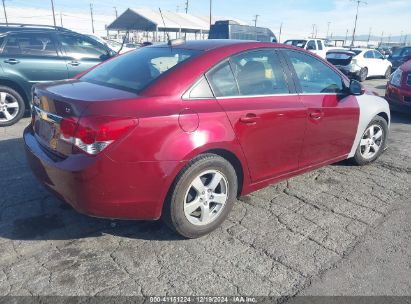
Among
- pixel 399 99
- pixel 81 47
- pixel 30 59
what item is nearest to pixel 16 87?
pixel 30 59

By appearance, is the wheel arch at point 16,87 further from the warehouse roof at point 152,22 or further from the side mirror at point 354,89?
the warehouse roof at point 152,22

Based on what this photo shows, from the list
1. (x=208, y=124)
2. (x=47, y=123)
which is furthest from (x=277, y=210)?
(x=47, y=123)

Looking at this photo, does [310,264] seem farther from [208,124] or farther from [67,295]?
[67,295]

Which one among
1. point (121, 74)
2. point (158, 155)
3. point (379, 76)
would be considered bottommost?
point (379, 76)

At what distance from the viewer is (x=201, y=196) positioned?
9.48 feet

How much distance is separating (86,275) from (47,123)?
1.19 m

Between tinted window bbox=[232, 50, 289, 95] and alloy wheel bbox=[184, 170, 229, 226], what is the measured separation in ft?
2.63

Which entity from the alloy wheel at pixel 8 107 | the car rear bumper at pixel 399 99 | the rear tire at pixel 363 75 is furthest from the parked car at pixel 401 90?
the rear tire at pixel 363 75

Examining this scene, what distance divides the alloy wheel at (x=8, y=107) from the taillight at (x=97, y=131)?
453 centimetres

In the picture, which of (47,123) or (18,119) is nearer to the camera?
(47,123)

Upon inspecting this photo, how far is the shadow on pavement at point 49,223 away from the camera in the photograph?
9.79 feet

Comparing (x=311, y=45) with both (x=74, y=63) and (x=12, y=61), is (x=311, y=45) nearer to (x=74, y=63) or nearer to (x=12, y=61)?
(x=74, y=63)

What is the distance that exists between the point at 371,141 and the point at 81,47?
555 cm

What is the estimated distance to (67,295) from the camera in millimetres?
2305
